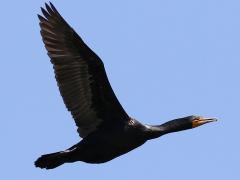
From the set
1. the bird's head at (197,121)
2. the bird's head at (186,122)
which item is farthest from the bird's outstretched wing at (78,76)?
the bird's head at (197,121)

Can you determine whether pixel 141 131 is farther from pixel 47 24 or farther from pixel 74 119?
pixel 47 24

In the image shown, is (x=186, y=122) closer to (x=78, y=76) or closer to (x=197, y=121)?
(x=197, y=121)

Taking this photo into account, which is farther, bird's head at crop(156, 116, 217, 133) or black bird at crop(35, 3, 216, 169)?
bird's head at crop(156, 116, 217, 133)

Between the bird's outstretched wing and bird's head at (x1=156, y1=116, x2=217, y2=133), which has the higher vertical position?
the bird's outstretched wing

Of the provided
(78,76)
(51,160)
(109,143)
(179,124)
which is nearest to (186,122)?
(179,124)

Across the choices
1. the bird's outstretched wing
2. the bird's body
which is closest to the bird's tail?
the bird's body

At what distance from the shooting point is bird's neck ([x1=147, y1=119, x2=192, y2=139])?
50.9 feet

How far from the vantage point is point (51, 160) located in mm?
14906

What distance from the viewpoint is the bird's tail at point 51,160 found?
14875mm

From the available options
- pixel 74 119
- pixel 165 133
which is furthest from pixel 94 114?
→ pixel 165 133

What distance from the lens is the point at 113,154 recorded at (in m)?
15.1

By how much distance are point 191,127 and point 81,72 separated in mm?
2280

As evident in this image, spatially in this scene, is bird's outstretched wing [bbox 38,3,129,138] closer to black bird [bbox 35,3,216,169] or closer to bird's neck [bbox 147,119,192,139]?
black bird [bbox 35,3,216,169]

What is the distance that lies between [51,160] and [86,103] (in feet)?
4.06
